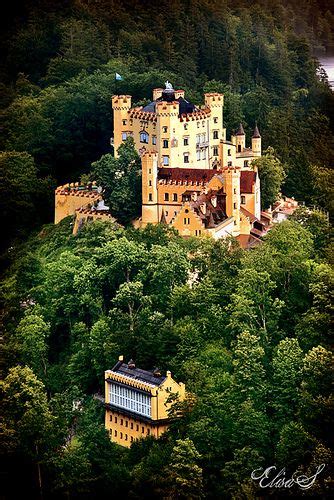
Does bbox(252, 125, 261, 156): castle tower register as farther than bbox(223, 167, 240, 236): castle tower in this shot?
Yes

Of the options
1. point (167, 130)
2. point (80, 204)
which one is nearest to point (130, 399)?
point (167, 130)

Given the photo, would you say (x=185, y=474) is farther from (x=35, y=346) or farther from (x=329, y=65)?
(x=329, y=65)

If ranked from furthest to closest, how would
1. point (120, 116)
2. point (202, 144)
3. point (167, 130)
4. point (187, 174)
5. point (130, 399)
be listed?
1. point (120, 116)
2. point (202, 144)
3. point (167, 130)
4. point (187, 174)
5. point (130, 399)

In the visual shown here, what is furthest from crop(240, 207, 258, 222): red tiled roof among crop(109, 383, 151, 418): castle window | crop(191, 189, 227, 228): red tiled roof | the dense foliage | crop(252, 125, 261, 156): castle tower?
crop(109, 383, 151, 418): castle window

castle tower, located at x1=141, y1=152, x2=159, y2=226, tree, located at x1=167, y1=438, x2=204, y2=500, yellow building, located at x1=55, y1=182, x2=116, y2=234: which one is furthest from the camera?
yellow building, located at x1=55, y1=182, x2=116, y2=234

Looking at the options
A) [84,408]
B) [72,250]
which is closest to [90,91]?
[72,250]

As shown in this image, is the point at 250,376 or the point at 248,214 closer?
the point at 250,376

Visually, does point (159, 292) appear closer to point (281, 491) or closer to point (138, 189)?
point (138, 189)

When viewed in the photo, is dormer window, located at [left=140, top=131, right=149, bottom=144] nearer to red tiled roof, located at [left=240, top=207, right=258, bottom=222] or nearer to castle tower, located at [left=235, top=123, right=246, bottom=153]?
castle tower, located at [left=235, top=123, right=246, bottom=153]
